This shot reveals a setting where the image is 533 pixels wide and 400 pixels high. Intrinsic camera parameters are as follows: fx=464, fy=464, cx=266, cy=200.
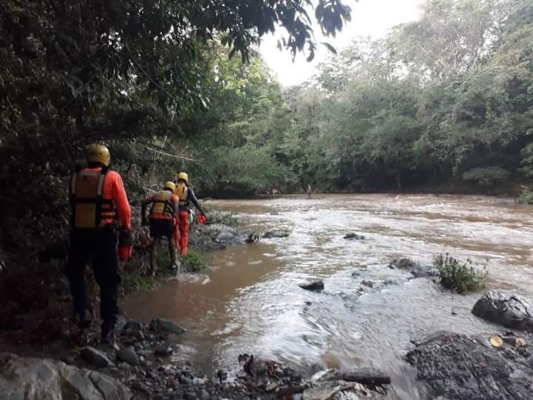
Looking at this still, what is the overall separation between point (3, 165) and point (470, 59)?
3418 centimetres

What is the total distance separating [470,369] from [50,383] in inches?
151

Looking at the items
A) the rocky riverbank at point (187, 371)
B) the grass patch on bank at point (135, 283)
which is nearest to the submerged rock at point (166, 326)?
the rocky riverbank at point (187, 371)

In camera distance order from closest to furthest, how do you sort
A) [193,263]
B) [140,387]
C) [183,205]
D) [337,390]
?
[140,387] → [337,390] → [183,205] → [193,263]

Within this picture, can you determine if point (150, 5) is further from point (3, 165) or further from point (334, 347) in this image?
point (334, 347)

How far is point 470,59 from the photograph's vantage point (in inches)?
1302

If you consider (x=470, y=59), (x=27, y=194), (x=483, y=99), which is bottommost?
(x=27, y=194)

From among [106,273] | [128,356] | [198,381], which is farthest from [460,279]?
[106,273]

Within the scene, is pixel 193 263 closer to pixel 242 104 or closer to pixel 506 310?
pixel 242 104

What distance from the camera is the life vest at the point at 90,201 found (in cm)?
434

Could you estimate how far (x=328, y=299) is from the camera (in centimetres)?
728

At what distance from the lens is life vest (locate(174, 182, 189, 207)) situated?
29.5ft

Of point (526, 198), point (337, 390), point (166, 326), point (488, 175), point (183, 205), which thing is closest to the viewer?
point (337, 390)

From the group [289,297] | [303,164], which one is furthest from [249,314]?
[303,164]

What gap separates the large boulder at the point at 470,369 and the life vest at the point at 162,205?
14.6 ft
